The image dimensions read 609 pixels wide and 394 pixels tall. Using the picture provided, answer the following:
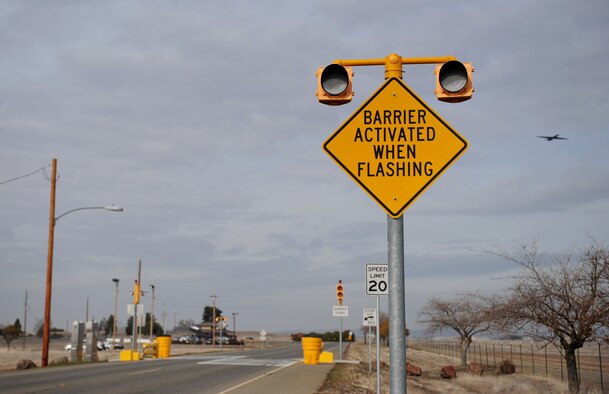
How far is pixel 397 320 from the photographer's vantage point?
4590 millimetres

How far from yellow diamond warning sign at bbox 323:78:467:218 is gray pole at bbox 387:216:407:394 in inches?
16.4

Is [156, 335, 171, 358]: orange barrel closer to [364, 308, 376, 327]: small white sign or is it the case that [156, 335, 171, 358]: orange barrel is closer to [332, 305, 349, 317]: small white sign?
[332, 305, 349, 317]: small white sign

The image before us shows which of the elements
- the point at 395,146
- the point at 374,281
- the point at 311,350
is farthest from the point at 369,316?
the point at 395,146

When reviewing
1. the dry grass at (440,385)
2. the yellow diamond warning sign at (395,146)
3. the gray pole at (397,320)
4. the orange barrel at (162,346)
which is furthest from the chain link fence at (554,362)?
the orange barrel at (162,346)

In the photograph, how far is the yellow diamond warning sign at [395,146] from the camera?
4938 mm

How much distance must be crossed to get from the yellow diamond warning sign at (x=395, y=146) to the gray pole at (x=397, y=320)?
0.42m

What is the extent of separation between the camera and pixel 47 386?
677 inches

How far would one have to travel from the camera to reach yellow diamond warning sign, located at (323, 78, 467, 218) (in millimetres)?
4938

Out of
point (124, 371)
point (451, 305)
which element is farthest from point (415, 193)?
point (451, 305)

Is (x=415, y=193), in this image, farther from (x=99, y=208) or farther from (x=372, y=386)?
(x=99, y=208)

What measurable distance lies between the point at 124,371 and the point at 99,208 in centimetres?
975

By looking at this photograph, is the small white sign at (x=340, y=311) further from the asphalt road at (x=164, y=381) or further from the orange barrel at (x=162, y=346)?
the orange barrel at (x=162, y=346)

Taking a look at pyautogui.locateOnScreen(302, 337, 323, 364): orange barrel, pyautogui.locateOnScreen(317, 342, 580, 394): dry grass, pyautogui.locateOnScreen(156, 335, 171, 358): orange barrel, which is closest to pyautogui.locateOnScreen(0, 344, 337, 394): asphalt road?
pyautogui.locateOnScreen(317, 342, 580, 394): dry grass

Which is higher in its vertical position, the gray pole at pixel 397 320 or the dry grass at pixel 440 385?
the gray pole at pixel 397 320
